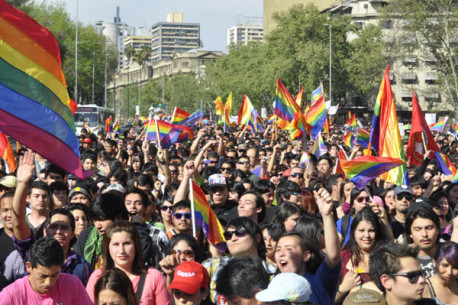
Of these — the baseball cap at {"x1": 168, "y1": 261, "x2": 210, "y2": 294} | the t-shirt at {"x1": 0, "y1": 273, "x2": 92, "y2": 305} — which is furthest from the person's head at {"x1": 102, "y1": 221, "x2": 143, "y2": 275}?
the baseball cap at {"x1": 168, "y1": 261, "x2": 210, "y2": 294}

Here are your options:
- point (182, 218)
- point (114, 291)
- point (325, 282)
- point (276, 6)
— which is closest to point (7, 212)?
point (182, 218)

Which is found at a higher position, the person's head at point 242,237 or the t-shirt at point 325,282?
the person's head at point 242,237

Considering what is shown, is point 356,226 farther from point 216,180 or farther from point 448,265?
point 216,180

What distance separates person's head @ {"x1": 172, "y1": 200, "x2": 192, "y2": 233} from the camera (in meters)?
7.52

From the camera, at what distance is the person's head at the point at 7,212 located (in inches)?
271

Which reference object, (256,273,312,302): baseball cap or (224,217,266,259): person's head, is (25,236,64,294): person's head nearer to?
(224,217,266,259): person's head

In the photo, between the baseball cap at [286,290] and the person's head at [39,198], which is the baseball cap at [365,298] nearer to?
the baseball cap at [286,290]

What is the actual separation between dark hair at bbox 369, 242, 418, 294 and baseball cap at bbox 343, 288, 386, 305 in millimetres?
78

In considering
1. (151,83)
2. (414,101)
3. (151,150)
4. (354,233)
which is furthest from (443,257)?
(151,83)

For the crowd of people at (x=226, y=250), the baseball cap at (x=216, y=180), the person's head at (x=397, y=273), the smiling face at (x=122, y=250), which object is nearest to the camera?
the person's head at (x=397, y=273)

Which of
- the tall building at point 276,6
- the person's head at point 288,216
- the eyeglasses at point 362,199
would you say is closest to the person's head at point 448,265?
the person's head at point 288,216

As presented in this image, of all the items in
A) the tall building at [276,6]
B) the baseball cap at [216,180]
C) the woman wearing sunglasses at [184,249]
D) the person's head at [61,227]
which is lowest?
the woman wearing sunglasses at [184,249]

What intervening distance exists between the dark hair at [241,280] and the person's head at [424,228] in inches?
97.7

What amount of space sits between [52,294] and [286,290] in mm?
1733
